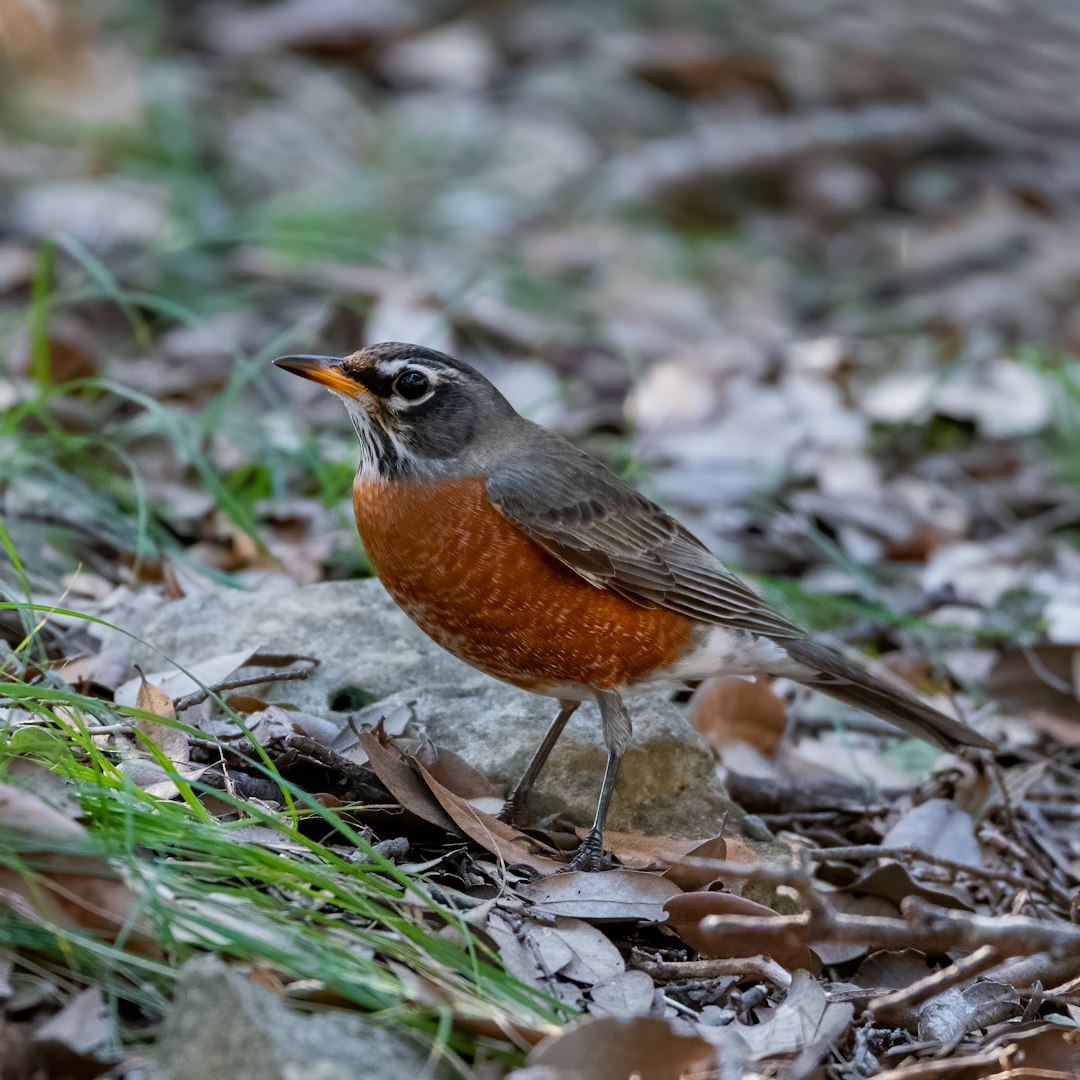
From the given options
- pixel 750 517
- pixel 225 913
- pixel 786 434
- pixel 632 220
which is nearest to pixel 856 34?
pixel 632 220

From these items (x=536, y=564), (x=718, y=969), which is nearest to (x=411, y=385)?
(x=536, y=564)

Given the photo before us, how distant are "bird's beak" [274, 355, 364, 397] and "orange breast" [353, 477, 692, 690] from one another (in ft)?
1.17

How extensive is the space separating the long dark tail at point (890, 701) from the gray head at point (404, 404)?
149cm

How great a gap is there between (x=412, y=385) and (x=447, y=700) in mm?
1111

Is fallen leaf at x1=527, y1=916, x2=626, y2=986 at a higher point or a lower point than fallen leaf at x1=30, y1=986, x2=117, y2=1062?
lower

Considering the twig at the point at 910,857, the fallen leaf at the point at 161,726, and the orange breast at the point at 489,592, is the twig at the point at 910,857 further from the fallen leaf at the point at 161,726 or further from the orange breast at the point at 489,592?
the fallen leaf at the point at 161,726

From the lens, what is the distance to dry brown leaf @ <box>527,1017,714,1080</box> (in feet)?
10.6

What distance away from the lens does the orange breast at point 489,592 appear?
4.82m

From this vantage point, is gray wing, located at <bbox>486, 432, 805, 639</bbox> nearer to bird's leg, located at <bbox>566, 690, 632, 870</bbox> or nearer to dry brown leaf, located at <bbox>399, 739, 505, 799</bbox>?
bird's leg, located at <bbox>566, 690, 632, 870</bbox>

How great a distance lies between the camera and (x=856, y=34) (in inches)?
487

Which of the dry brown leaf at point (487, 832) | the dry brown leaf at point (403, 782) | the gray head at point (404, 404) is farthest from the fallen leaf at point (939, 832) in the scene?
the gray head at point (404, 404)

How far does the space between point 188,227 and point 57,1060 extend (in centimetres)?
739

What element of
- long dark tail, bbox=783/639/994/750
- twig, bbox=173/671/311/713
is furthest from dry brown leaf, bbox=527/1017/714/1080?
long dark tail, bbox=783/639/994/750

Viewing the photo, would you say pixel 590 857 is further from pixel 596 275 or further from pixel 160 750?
pixel 596 275
